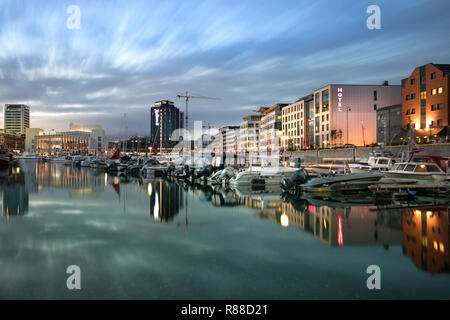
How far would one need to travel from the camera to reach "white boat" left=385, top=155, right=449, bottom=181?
22.5m

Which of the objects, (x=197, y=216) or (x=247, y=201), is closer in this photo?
(x=197, y=216)

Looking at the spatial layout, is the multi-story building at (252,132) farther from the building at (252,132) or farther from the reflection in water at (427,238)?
the reflection in water at (427,238)

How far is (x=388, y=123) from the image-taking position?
69.2 m

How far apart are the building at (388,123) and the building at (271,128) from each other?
1540 inches

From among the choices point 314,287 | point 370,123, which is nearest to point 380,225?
point 314,287

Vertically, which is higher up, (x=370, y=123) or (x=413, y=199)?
(x=370, y=123)

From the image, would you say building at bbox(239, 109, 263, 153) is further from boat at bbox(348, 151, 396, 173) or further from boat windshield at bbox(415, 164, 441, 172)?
boat windshield at bbox(415, 164, 441, 172)

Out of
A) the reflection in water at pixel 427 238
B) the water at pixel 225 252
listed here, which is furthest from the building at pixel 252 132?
the reflection in water at pixel 427 238

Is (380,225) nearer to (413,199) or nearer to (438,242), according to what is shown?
(438,242)

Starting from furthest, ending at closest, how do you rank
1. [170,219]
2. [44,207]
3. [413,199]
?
1. [413,199]
2. [44,207]
3. [170,219]

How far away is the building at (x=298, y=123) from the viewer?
304ft
